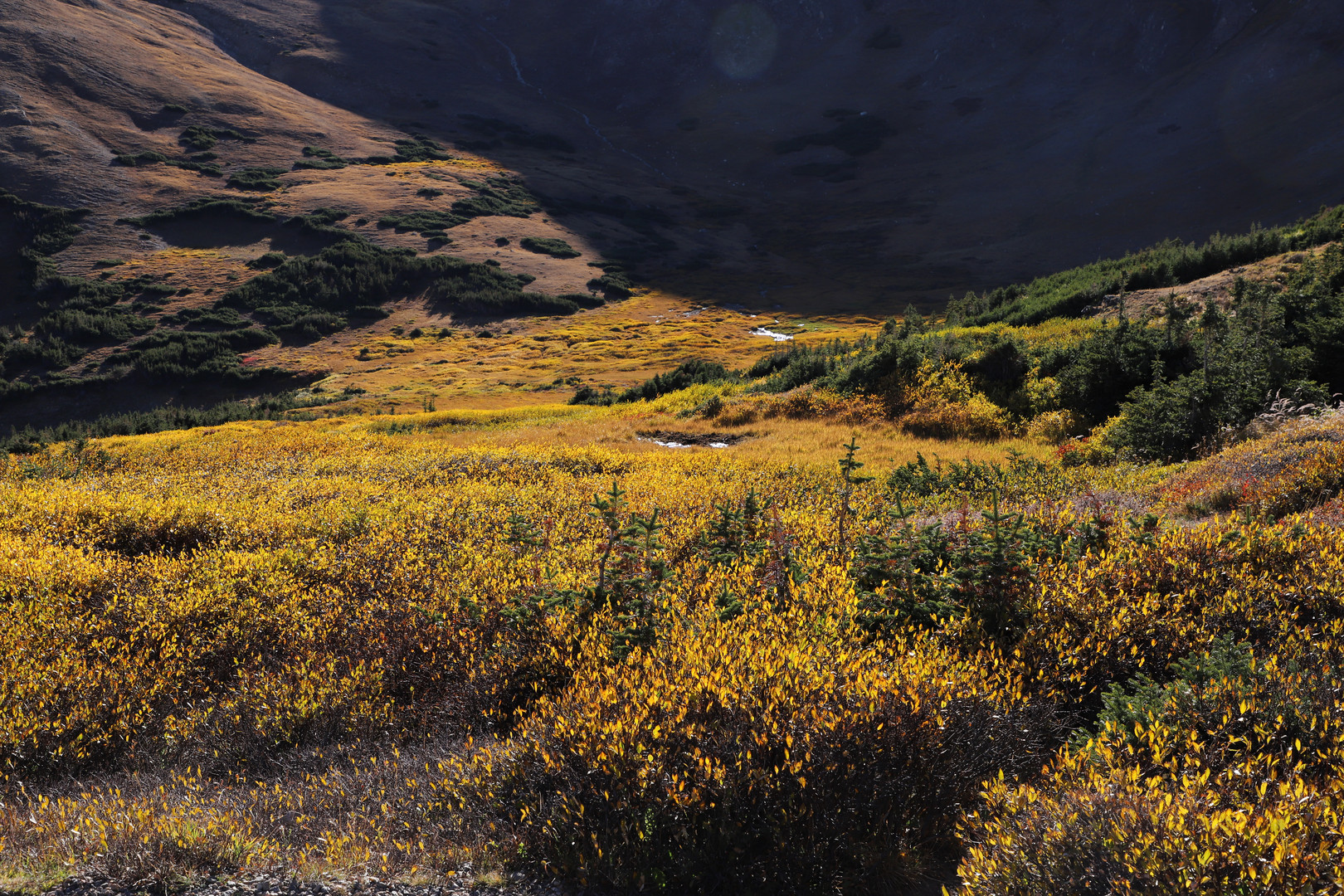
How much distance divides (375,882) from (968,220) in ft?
348

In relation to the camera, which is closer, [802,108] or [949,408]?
[949,408]

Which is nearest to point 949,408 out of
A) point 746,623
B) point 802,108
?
point 746,623

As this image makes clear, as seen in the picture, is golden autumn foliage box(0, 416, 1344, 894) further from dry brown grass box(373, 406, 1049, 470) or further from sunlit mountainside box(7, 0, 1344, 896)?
dry brown grass box(373, 406, 1049, 470)

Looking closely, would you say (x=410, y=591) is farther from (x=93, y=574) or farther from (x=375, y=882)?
(x=375, y=882)

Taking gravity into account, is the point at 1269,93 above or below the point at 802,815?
above

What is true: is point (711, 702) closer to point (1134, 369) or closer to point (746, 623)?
point (746, 623)

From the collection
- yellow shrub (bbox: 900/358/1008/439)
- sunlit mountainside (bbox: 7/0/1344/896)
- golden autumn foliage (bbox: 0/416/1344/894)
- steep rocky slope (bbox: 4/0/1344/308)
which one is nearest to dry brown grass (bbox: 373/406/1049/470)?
sunlit mountainside (bbox: 7/0/1344/896)

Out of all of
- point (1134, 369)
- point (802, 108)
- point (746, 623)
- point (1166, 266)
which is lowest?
point (746, 623)

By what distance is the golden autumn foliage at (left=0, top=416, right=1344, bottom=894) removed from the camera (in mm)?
2812

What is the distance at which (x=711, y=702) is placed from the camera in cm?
334

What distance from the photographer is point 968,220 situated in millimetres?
93125

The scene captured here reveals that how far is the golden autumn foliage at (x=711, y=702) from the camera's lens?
2812mm

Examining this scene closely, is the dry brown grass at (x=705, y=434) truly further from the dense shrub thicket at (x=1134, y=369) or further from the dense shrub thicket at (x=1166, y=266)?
the dense shrub thicket at (x=1166, y=266)

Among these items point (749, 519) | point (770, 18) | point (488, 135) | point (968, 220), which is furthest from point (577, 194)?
point (749, 519)
